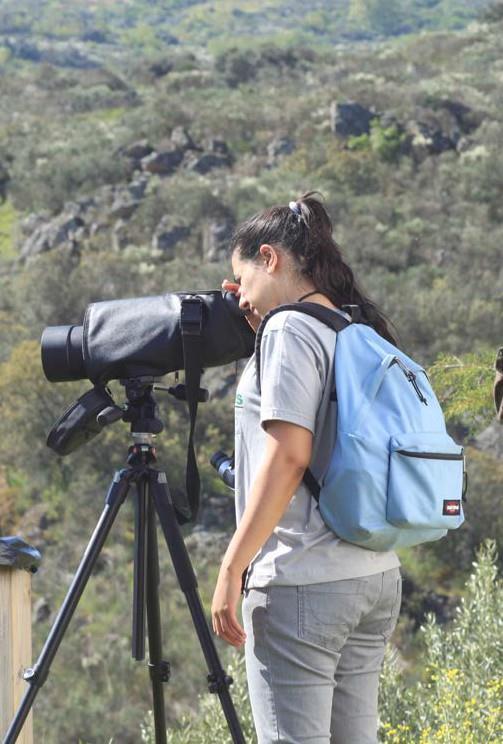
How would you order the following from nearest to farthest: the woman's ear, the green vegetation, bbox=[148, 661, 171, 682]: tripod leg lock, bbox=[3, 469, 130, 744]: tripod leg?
1. the woman's ear
2. bbox=[3, 469, 130, 744]: tripod leg
3. bbox=[148, 661, 171, 682]: tripod leg lock
4. the green vegetation

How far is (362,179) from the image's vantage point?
20969 millimetres

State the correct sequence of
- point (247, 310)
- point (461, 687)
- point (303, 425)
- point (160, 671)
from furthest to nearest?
1. point (461, 687)
2. point (160, 671)
3. point (247, 310)
4. point (303, 425)

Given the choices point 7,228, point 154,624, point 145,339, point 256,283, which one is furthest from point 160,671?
point 7,228

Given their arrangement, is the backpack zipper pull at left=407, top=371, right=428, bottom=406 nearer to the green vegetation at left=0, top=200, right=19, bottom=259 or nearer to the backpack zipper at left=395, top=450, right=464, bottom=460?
the backpack zipper at left=395, top=450, right=464, bottom=460

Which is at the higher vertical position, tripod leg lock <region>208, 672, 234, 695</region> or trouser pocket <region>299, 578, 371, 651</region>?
trouser pocket <region>299, 578, 371, 651</region>

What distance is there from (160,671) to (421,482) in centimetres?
80

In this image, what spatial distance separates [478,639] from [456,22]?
45.8 meters

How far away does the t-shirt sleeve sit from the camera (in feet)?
5.12

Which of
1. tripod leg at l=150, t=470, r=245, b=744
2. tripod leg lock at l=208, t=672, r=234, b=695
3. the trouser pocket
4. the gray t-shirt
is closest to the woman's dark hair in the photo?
the gray t-shirt

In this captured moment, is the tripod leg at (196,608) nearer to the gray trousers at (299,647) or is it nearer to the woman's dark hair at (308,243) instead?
the gray trousers at (299,647)

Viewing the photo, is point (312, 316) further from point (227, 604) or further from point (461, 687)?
point (461, 687)

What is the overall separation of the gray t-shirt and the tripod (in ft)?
1.34

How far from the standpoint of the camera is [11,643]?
2.08 metres

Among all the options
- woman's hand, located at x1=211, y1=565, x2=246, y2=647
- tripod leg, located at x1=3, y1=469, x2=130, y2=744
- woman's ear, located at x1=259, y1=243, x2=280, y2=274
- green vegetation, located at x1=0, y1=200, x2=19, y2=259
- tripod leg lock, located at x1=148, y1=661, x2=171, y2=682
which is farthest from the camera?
green vegetation, located at x1=0, y1=200, x2=19, y2=259
